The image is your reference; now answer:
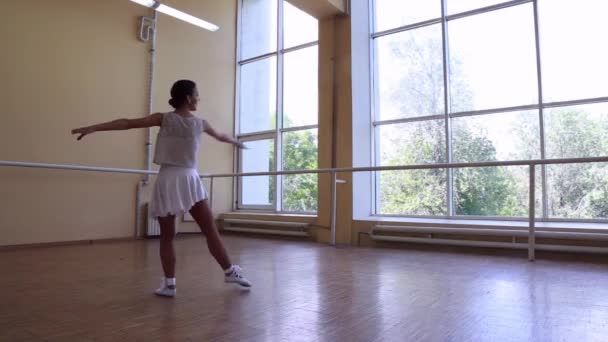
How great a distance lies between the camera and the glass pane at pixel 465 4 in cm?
468

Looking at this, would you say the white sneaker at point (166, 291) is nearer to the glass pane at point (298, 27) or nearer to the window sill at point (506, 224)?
the window sill at point (506, 224)

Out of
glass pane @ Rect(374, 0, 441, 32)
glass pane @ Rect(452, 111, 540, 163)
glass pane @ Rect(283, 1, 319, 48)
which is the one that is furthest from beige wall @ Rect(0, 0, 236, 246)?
glass pane @ Rect(452, 111, 540, 163)

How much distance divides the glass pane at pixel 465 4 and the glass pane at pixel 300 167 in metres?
2.26

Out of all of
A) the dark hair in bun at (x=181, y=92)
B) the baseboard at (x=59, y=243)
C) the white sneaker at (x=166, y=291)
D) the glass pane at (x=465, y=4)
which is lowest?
the baseboard at (x=59, y=243)

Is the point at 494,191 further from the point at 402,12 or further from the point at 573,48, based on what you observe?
the point at 402,12

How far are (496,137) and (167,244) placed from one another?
371 centimetres

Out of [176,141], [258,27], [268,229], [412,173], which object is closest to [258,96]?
[258,27]

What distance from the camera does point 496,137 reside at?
14.8 ft

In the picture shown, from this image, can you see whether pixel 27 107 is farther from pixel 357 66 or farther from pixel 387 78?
pixel 387 78

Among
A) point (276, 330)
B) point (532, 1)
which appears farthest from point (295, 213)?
point (276, 330)

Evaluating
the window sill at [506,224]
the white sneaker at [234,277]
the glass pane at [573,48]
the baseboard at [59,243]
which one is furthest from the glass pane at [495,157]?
the baseboard at [59,243]

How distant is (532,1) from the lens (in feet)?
14.5

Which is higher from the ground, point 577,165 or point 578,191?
point 577,165

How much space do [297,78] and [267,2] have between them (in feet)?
4.88
